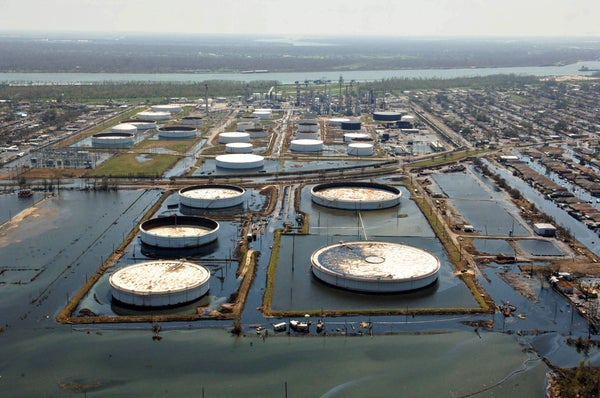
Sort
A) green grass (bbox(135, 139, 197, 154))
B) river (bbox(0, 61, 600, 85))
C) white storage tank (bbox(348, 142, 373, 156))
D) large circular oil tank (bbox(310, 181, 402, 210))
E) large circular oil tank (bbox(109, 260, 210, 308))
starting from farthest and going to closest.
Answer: river (bbox(0, 61, 600, 85))
green grass (bbox(135, 139, 197, 154))
white storage tank (bbox(348, 142, 373, 156))
large circular oil tank (bbox(310, 181, 402, 210))
large circular oil tank (bbox(109, 260, 210, 308))

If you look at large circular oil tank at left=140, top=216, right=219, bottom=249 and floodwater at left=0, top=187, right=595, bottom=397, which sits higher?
large circular oil tank at left=140, top=216, right=219, bottom=249

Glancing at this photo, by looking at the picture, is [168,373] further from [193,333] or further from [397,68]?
[397,68]

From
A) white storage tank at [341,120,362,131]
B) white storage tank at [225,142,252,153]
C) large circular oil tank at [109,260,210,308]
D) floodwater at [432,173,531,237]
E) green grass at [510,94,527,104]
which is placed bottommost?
large circular oil tank at [109,260,210,308]

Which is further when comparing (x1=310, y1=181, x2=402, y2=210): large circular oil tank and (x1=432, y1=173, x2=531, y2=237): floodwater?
(x1=310, y1=181, x2=402, y2=210): large circular oil tank

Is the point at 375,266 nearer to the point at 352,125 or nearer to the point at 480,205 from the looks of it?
the point at 480,205

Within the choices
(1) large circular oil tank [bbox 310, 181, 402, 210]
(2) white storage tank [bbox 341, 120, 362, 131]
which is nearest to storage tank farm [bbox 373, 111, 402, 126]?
→ (2) white storage tank [bbox 341, 120, 362, 131]

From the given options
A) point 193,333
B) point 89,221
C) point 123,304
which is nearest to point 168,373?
point 193,333

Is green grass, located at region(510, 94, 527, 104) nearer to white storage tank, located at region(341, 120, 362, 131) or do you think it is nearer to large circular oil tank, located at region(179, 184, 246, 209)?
white storage tank, located at region(341, 120, 362, 131)
